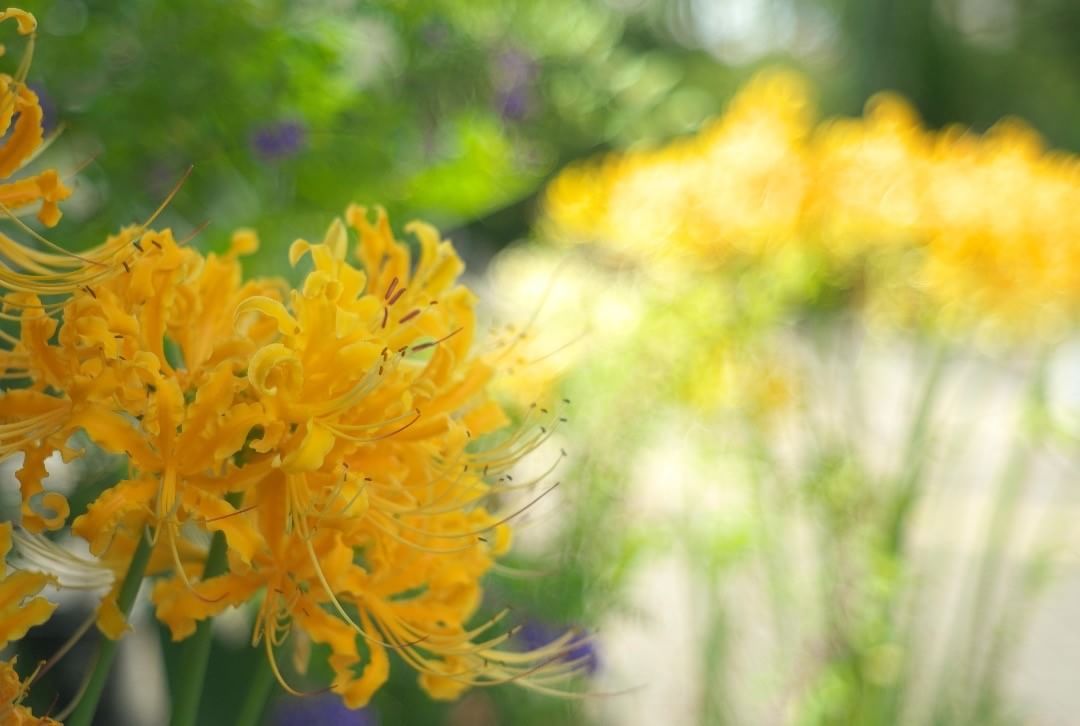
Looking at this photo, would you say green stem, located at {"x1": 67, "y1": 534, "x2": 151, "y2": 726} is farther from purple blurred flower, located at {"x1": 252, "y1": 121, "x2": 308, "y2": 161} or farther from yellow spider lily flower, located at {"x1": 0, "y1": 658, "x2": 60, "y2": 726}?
purple blurred flower, located at {"x1": 252, "y1": 121, "x2": 308, "y2": 161}

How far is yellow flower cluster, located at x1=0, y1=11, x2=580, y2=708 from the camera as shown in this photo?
0.96 feet

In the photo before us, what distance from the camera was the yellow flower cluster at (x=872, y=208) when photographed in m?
0.89

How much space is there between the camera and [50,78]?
61cm

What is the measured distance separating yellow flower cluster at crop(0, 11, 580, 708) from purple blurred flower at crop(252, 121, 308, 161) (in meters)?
0.32

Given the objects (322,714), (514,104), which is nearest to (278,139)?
(514,104)

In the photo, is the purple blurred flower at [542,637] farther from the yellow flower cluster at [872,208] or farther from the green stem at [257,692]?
the green stem at [257,692]

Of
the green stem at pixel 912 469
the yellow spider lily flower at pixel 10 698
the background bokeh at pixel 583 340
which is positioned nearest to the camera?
the yellow spider lily flower at pixel 10 698

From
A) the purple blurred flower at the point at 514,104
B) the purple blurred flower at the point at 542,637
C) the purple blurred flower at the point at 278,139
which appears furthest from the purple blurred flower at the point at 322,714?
the purple blurred flower at the point at 514,104

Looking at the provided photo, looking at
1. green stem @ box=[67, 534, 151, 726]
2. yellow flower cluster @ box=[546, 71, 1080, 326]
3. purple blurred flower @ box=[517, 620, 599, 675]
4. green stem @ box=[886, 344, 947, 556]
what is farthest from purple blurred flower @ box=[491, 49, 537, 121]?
green stem @ box=[67, 534, 151, 726]

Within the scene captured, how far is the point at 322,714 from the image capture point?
0.72m

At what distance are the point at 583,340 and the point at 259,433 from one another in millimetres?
709

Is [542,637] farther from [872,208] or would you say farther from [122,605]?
[122,605]

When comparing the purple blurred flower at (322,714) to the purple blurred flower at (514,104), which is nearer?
the purple blurred flower at (322,714)

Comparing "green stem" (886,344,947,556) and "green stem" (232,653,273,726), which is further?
"green stem" (886,344,947,556)
